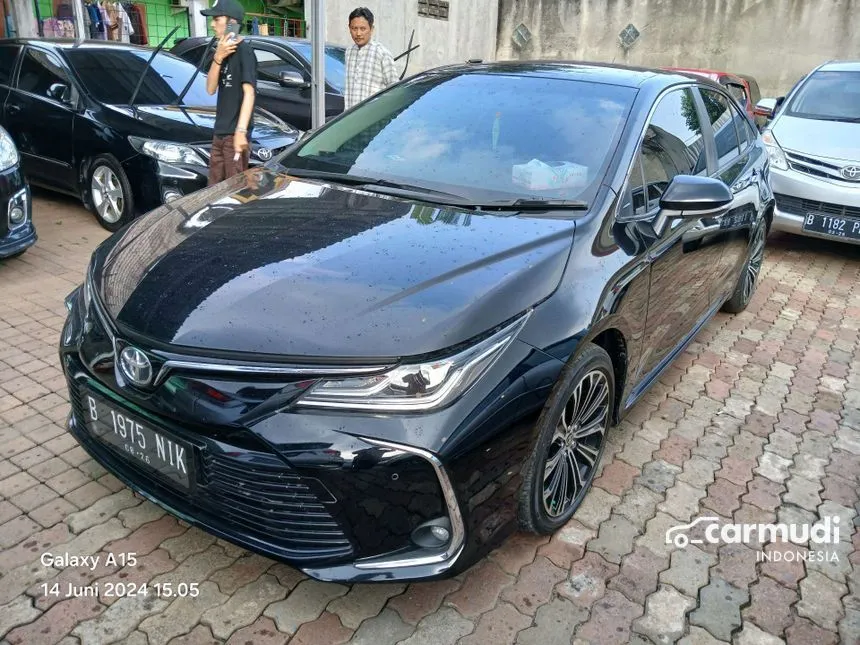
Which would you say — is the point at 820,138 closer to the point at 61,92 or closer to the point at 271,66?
the point at 271,66

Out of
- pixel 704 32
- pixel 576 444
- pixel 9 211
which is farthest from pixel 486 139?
pixel 704 32

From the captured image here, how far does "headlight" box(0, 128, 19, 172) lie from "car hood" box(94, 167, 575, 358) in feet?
7.95

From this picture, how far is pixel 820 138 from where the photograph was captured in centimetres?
640

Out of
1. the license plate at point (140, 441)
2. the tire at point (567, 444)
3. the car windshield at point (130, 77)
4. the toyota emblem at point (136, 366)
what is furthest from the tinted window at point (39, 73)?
the tire at point (567, 444)

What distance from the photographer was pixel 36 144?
6.14 meters

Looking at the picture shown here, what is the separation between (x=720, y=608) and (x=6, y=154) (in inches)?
187

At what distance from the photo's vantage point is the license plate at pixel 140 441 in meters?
2.00

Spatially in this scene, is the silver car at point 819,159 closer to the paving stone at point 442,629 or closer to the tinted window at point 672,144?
the tinted window at point 672,144

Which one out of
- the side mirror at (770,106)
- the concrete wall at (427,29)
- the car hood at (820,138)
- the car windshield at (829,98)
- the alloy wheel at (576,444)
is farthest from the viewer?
the concrete wall at (427,29)

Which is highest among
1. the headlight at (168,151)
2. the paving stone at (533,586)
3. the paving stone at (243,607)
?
the headlight at (168,151)

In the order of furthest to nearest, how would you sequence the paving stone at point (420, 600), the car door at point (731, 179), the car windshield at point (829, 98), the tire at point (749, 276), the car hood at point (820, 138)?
the car windshield at point (829, 98) < the car hood at point (820, 138) < the tire at point (749, 276) < the car door at point (731, 179) < the paving stone at point (420, 600)

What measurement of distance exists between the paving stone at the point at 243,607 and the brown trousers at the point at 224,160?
358 centimetres

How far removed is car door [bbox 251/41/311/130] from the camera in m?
7.91

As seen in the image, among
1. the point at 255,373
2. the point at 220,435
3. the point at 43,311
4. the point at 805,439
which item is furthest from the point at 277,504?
the point at 43,311
